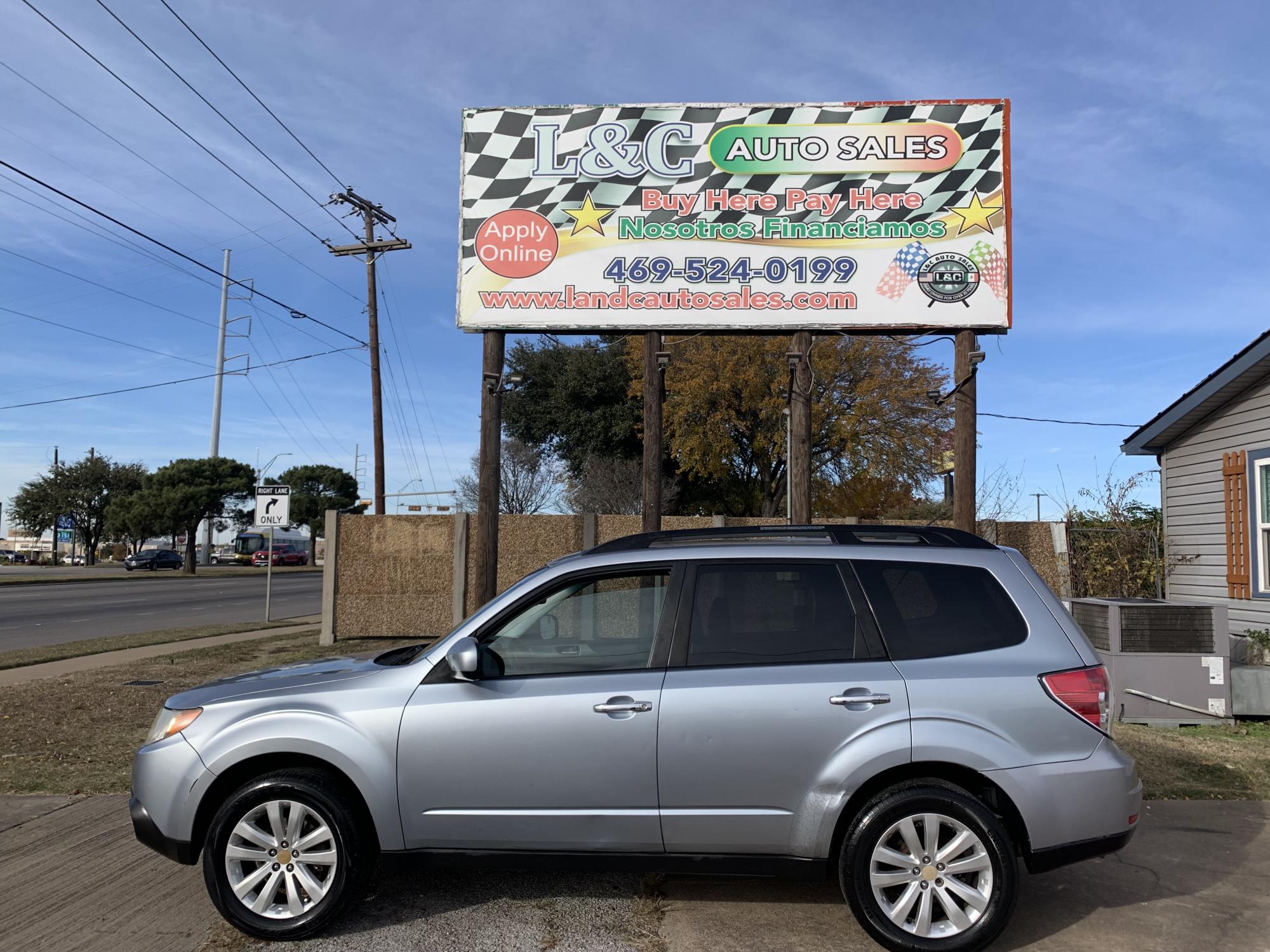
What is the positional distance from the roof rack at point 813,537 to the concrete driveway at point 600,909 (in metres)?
1.72

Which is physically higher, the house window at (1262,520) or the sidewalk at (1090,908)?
the house window at (1262,520)

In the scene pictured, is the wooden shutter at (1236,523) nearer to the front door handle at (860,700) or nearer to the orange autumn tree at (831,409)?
the front door handle at (860,700)

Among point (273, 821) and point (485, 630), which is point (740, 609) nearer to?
point (485, 630)

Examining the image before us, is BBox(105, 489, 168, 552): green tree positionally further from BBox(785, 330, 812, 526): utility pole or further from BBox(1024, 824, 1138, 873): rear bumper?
BBox(1024, 824, 1138, 873): rear bumper

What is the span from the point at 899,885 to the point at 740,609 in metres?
1.32

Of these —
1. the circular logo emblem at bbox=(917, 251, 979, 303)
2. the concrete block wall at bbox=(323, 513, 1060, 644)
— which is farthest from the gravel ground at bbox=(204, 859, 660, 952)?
the concrete block wall at bbox=(323, 513, 1060, 644)

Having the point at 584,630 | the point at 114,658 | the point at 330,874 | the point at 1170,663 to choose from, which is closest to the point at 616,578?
the point at 584,630

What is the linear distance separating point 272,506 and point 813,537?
53.3 feet

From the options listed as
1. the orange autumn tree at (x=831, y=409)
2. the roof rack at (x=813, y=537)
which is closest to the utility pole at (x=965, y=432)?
the roof rack at (x=813, y=537)

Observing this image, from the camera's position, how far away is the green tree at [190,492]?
2084 inches

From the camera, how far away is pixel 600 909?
446 centimetres

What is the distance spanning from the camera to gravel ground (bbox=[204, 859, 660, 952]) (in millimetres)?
4055

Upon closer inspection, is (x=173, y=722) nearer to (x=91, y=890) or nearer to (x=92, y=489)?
(x=91, y=890)

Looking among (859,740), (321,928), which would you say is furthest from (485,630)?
(859,740)
